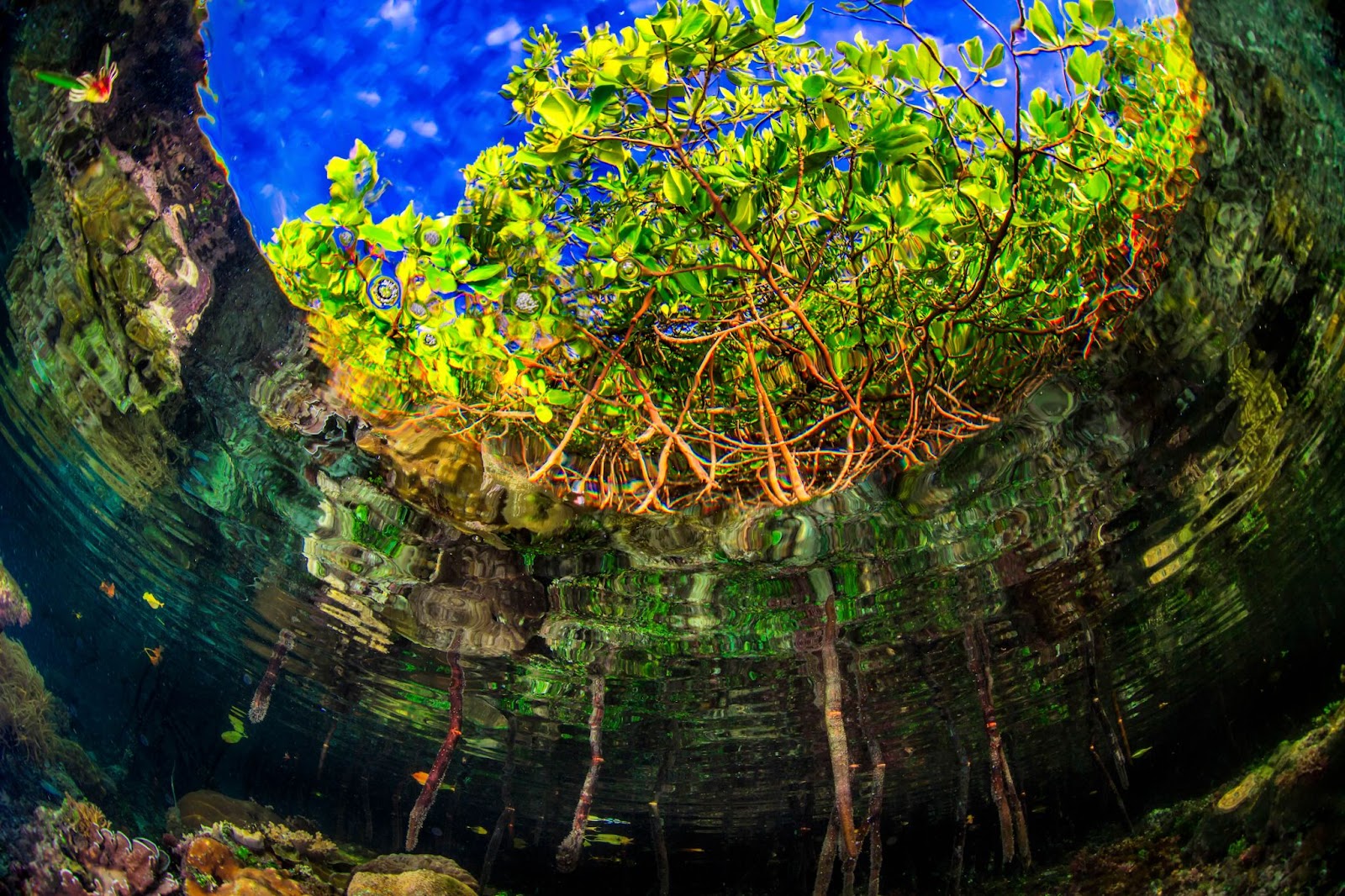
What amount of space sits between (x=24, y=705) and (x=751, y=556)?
1426cm

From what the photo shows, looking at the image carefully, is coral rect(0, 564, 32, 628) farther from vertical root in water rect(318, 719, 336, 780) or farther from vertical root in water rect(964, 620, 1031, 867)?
vertical root in water rect(964, 620, 1031, 867)

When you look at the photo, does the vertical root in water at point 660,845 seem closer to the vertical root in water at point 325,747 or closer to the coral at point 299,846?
the coral at point 299,846

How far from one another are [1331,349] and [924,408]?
3969 mm

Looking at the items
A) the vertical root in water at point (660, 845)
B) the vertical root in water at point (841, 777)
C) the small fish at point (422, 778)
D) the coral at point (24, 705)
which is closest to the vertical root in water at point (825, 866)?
the vertical root in water at point (841, 777)

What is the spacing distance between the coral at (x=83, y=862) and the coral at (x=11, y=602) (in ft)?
20.8

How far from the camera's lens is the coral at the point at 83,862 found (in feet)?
25.1

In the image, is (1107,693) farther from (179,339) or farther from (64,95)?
(64,95)

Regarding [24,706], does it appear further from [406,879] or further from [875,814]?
[875,814]

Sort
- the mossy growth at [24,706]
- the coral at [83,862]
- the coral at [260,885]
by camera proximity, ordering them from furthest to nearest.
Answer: the mossy growth at [24,706], the coral at [260,885], the coral at [83,862]

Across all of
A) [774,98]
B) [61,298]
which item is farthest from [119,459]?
[774,98]

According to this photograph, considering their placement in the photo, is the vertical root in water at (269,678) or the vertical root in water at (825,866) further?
the vertical root in water at (269,678)

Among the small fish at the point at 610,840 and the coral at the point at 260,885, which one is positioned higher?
the small fish at the point at 610,840

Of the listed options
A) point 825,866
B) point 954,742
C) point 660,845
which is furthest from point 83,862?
point 954,742

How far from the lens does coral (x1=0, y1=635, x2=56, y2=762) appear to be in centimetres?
1065
